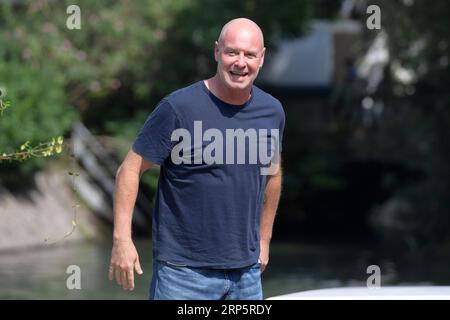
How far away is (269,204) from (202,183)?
2.00 ft

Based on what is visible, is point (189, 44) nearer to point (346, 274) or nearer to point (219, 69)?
point (346, 274)

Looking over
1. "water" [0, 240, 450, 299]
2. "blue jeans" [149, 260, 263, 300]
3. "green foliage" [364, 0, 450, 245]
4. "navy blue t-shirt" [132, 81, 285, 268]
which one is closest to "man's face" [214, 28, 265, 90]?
"navy blue t-shirt" [132, 81, 285, 268]

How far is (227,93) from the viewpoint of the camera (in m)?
5.37

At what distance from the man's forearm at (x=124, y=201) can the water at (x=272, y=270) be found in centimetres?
724

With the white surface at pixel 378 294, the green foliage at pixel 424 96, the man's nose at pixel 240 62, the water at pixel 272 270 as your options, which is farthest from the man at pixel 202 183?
the green foliage at pixel 424 96

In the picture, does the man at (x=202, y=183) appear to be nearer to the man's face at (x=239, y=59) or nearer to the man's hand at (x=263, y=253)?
the man's face at (x=239, y=59)

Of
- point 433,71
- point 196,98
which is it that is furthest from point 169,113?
point 433,71

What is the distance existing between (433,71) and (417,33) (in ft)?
4.31

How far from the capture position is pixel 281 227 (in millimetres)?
24703

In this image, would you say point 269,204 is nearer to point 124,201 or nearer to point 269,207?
point 269,207

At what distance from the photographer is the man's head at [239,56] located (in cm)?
534

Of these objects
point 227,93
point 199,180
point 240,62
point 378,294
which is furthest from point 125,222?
point 378,294

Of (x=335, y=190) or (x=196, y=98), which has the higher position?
(x=196, y=98)

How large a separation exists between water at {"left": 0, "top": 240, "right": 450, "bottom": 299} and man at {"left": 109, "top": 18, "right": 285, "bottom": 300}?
7206 mm
